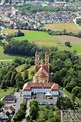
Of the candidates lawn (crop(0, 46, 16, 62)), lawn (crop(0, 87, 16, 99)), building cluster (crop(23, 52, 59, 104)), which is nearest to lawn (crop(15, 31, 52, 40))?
lawn (crop(0, 46, 16, 62))

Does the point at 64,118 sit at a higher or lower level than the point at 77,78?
higher

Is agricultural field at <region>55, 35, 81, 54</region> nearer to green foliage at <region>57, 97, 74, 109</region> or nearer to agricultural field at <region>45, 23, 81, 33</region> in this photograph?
agricultural field at <region>45, 23, 81, 33</region>

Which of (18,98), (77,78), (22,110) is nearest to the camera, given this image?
(22,110)

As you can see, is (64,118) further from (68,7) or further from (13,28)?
(68,7)

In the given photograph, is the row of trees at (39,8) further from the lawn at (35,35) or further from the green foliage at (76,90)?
the green foliage at (76,90)

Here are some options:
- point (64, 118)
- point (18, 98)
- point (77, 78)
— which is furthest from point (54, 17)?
point (64, 118)

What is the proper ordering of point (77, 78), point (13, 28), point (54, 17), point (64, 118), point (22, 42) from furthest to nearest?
point (54, 17) < point (13, 28) < point (22, 42) < point (77, 78) < point (64, 118)

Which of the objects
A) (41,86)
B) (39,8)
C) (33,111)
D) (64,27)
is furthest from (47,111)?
(39,8)

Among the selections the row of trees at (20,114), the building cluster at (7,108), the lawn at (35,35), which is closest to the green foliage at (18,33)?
the lawn at (35,35)

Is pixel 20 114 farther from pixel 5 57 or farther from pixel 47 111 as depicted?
pixel 5 57
